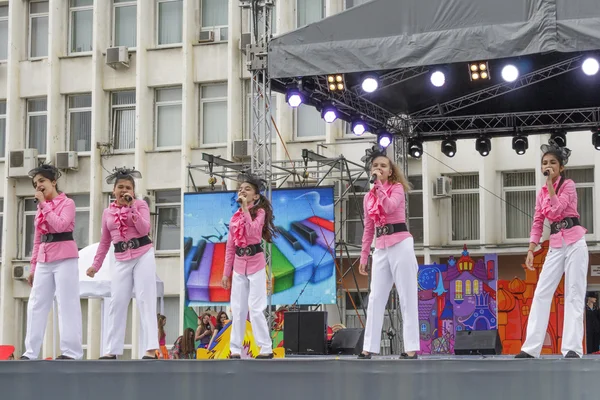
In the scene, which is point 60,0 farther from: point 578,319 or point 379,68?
point 578,319

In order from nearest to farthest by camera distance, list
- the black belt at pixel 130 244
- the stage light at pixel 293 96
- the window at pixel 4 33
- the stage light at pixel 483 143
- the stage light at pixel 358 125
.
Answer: the black belt at pixel 130 244
the stage light at pixel 293 96
the stage light at pixel 358 125
the stage light at pixel 483 143
the window at pixel 4 33

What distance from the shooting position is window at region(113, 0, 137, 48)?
1161 inches

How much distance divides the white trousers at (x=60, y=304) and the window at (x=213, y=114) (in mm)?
17845

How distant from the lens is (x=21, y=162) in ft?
95.7

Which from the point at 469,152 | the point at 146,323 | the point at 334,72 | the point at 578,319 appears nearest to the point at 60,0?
the point at 469,152

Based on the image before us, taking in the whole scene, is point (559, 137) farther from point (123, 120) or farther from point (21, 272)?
point (21, 272)

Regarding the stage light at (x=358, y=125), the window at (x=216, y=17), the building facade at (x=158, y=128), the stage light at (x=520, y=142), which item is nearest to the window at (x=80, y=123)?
the building facade at (x=158, y=128)

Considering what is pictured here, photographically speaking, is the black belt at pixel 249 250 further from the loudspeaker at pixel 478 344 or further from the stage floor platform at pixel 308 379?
the loudspeaker at pixel 478 344

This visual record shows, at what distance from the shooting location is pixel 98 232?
28.6 m

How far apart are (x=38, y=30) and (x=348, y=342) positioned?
19395 mm

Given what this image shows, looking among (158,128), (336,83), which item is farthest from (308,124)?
(336,83)

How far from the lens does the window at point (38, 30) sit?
30.4m

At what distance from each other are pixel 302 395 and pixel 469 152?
54.4 ft

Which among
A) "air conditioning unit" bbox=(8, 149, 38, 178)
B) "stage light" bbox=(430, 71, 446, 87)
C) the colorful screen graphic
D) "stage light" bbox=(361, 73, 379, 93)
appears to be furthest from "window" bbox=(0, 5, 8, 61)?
"stage light" bbox=(430, 71, 446, 87)
